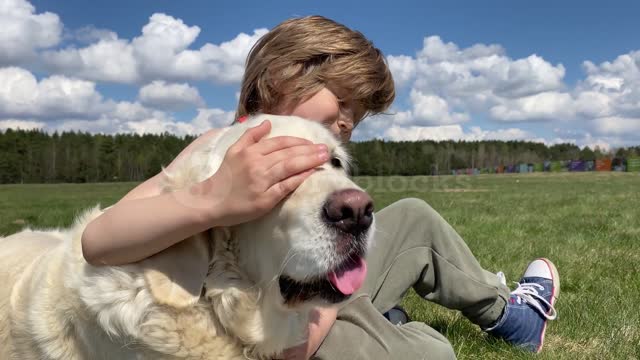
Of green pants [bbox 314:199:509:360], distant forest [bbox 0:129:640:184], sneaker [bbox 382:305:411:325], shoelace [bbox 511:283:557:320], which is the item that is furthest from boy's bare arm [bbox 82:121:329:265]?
distant forest [bbox 0:129:640:184]

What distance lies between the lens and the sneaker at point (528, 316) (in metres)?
3.32

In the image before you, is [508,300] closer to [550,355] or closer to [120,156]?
[550,355]

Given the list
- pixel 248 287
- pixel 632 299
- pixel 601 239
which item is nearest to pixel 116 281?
pixel 248 287

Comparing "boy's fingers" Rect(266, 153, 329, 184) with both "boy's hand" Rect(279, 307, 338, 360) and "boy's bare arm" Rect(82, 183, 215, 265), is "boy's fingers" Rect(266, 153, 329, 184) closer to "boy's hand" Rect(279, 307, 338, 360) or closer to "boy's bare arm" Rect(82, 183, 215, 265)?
"boy's bare arm" Rect(82, 183, 215, 265)

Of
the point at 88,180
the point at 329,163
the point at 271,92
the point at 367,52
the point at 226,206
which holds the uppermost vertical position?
the point at 367,52

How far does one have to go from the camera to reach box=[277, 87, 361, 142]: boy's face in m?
3.20

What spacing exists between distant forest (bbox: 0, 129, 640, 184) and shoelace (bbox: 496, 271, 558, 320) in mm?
65594

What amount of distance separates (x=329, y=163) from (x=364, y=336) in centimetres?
96

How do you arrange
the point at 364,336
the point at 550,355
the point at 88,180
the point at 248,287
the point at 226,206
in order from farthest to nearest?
the point at 88,180, the point at 550,355, the point at 364,336, the point at 248,287, the point at 226,206

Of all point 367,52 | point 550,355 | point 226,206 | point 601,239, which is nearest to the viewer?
point 226,206

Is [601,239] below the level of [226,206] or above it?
below

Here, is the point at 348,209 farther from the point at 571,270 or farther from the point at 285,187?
the point at 571,270

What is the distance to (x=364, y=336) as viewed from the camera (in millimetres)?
2674

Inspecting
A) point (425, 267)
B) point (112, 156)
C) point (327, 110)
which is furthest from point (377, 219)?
point (112, 156)
